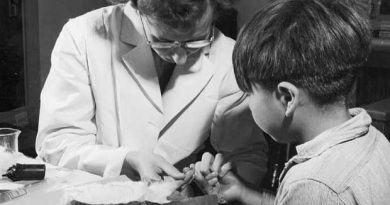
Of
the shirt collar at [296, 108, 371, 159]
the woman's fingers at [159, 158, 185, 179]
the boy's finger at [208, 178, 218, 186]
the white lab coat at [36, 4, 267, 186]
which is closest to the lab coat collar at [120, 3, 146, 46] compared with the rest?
the white lab coat at [36, 4, 267, 186]

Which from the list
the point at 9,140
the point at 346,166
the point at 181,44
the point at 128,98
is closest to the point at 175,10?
the point at 181,44

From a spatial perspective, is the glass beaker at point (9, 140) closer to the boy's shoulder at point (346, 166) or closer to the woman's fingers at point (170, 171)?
the woman's fingers at point (170, 171)

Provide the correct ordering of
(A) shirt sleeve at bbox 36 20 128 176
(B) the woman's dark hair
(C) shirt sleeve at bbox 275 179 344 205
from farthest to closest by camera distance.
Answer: (A) shirt sleeve at bbox 36 20 128 176 < (B) the woman's dark hair < (C) shirt sleeve at bbox 275 179 344 205

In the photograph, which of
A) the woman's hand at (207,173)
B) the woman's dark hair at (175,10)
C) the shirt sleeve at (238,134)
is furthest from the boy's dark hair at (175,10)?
the woman's hand at (207,173)

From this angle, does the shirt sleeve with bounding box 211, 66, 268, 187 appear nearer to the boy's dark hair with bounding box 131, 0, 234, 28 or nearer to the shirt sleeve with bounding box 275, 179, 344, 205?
the boy's dark hair with bounding box 131, 0, 234, 28

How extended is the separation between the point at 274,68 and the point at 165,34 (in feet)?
1.95

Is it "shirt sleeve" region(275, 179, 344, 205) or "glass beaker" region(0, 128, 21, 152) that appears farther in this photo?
"glass beaker" region(0, 128, 21, 152)

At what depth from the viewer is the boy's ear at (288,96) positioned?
951mm

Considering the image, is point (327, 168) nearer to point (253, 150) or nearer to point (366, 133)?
point (366, 133)

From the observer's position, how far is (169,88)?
1620mm

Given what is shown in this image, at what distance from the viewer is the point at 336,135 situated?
3.07 feet

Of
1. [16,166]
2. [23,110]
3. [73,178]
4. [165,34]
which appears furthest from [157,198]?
[23,110]

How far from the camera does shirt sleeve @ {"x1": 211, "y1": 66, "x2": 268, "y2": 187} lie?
1629 mm

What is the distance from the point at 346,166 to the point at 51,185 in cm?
74
